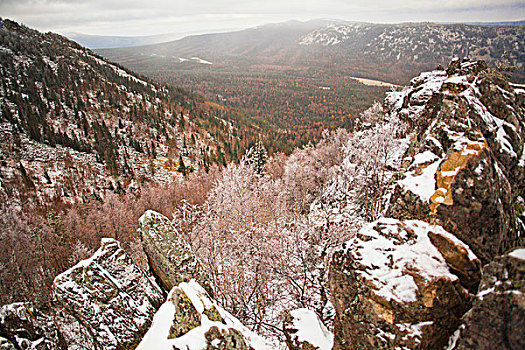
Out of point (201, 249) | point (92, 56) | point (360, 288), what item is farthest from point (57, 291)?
point (92, 56)

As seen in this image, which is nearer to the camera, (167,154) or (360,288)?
(360,288)

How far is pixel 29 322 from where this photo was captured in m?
15.2

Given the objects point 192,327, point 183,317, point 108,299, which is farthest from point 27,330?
point 192,327

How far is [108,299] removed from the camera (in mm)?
11836

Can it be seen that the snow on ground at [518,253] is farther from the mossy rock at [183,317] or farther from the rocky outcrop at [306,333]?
the mossy rock at [183,317]

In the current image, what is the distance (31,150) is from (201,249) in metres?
96.9

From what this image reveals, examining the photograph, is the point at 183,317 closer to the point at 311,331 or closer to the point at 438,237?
the point at 311,331

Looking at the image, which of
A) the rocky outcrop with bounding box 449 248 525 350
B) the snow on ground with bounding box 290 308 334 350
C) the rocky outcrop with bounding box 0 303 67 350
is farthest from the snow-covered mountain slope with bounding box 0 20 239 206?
the rocky outcrop with bounding box 449 248 525 350

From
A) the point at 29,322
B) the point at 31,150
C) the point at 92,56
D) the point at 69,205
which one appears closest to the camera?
the point at 29,322

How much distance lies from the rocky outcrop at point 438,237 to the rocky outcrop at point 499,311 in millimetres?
782

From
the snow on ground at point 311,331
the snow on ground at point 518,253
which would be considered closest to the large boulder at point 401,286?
the snow on ground at point 311,331

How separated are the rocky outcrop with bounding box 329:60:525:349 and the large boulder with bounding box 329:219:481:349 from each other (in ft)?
0.07

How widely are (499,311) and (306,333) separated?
553 cm

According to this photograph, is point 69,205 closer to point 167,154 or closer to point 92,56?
point 167,154
